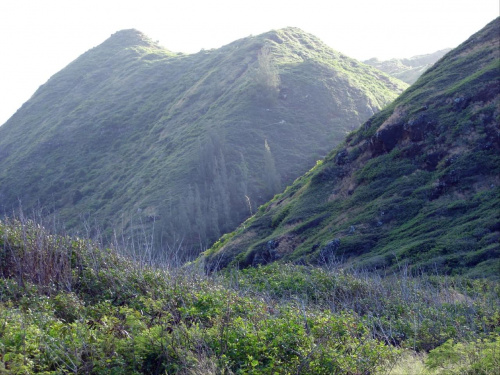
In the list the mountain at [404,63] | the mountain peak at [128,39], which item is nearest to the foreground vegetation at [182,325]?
the mountain peak at [128,39]

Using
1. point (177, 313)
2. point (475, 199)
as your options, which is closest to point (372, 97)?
point (475, 199)

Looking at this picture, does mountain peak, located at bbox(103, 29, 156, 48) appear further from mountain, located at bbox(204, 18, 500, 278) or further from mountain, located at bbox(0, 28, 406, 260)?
mountain, located at bbox(204, 18, 500, 278)

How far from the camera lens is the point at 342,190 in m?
37.4

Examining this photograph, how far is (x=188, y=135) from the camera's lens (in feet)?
231

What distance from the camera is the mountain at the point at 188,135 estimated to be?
57062 mm

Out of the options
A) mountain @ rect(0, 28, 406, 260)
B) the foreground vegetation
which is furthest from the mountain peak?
the foreground vegetation

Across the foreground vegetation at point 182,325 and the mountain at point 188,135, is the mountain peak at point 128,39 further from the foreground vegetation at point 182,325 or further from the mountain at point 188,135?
the foreground vegetation at point 182,325

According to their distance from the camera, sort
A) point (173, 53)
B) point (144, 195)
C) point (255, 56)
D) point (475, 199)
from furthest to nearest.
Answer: point (173, 53) → point (255, 56) → point (144, 195) → point (475, 199)

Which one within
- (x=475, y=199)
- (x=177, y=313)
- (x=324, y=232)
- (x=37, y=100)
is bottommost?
(x=324, y=232)

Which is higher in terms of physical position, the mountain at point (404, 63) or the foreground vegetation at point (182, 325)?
the mountain at point (404, 63)

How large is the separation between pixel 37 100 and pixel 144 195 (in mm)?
60304

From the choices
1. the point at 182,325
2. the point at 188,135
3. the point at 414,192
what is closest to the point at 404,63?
the point at 188,135

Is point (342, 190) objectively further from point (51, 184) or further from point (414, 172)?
point (51, 184)

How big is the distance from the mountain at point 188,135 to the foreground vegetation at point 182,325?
3056 cm
